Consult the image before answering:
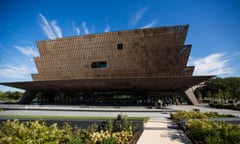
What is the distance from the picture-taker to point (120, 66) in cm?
3606

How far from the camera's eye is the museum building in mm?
32594

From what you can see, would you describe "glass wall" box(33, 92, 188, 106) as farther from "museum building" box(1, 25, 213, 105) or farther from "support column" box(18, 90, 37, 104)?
"support column" box(18, 90, 37, 104)

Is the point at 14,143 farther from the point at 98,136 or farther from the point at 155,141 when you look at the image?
the point at 155,141

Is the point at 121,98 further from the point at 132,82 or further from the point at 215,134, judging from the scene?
the point at 215,134

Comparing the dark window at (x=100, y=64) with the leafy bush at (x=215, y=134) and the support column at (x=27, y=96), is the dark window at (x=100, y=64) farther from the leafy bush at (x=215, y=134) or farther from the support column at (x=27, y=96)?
the leafy bush at (x=215, y=134)

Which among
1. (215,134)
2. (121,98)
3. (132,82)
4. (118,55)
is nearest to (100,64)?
(118,55)

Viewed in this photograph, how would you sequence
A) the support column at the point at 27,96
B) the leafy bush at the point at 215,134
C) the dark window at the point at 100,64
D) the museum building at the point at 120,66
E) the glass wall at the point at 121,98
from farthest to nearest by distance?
the glass wall at the point at 121,98
the support column at the point at 27,96
the dark window at the point at 100,64
the museum building at the point at 120,66
the leafy bush at the point at 215,134

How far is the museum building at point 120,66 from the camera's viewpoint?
32.6m

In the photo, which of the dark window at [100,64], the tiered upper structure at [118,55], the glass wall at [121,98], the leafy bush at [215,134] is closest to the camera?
the leafy bush at [215,134]

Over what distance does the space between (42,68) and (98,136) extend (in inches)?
1621

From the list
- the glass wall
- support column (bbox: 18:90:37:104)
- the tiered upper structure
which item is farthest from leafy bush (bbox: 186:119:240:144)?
support column (bbox: 18:90:37:104)

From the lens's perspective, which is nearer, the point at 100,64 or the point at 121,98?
the point at 100,64

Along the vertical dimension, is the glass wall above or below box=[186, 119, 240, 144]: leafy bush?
above

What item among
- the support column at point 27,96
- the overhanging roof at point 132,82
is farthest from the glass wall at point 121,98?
the support column at point 27,96
